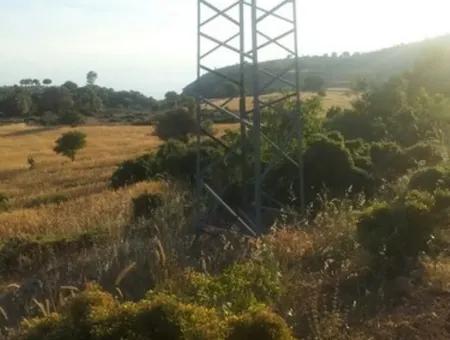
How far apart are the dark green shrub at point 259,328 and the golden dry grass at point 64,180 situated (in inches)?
247

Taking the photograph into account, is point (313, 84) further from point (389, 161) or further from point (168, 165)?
point (389, 161)

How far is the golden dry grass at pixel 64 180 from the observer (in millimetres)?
13242

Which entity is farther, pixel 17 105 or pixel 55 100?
pixel 55 100

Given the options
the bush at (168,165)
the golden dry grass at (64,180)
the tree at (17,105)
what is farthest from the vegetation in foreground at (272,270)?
the tree at (17,105)

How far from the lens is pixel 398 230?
295 inches

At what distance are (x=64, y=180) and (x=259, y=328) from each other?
113ft

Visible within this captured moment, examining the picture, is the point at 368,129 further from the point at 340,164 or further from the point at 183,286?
the point at 183,286

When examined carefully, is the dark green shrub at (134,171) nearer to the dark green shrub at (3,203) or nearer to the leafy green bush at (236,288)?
the dark green shrub at (3,203)

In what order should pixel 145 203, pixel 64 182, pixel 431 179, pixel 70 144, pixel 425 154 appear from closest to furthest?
pixel 431 179, pixel 145 203, pixel 425 154, pixel 64 182, pixel 70 144

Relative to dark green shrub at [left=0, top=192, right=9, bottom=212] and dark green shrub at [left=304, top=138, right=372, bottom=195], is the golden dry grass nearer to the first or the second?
dark green shrub at [left=0, top=192, right=9, bottom=212]

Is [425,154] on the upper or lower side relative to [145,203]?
upper

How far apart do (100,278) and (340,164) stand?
19.6ft

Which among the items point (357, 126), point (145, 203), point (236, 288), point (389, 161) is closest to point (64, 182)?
point (357, 126)

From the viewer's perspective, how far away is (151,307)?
15.9 feet
